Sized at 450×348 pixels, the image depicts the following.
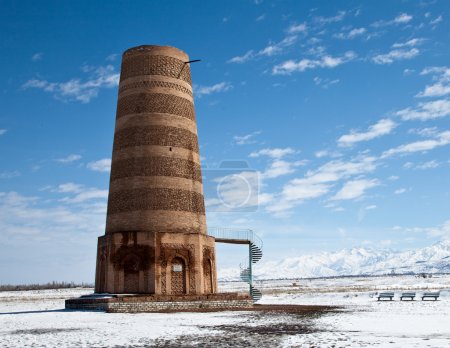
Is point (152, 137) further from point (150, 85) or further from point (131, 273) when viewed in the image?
point (131, 273)

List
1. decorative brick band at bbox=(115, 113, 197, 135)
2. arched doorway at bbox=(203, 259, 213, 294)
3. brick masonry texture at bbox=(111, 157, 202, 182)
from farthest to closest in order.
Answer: arched doorway at bbox=(203, 259, 213, 294), decorative brick band at bbox=(115, 113, 197, 135), brick masonry texture at bbox=(111, 157, 202, 182)

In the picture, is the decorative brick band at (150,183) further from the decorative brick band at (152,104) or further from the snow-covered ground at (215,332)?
the snow-covered ground at (215,332)

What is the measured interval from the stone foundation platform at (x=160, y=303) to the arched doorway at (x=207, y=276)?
3151 mm

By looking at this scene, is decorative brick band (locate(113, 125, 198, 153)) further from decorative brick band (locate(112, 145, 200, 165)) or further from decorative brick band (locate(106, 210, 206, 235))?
decorative brick band (locate(106, 210, 206, 235))

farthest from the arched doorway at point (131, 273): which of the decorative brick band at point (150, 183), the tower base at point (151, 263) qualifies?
the decorative brick band at point (150, 183)

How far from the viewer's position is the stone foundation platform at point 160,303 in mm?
20578

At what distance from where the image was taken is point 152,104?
2628 cm

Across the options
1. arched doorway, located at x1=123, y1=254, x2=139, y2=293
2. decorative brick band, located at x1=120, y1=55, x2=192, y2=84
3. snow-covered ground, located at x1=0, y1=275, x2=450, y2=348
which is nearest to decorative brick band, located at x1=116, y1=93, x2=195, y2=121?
decorative brick band, located at x1=120, y1=55, x2=192, y2=84

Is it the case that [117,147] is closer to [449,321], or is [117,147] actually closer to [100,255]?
[100,255]

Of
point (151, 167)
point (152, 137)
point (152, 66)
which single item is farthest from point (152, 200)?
point (152, 66)

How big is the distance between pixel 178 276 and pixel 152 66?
36.4ft

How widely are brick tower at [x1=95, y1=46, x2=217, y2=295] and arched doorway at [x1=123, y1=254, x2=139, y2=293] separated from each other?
0.05 m

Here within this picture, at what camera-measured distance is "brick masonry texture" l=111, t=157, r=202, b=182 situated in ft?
83.5

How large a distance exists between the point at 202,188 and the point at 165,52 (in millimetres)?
7685
